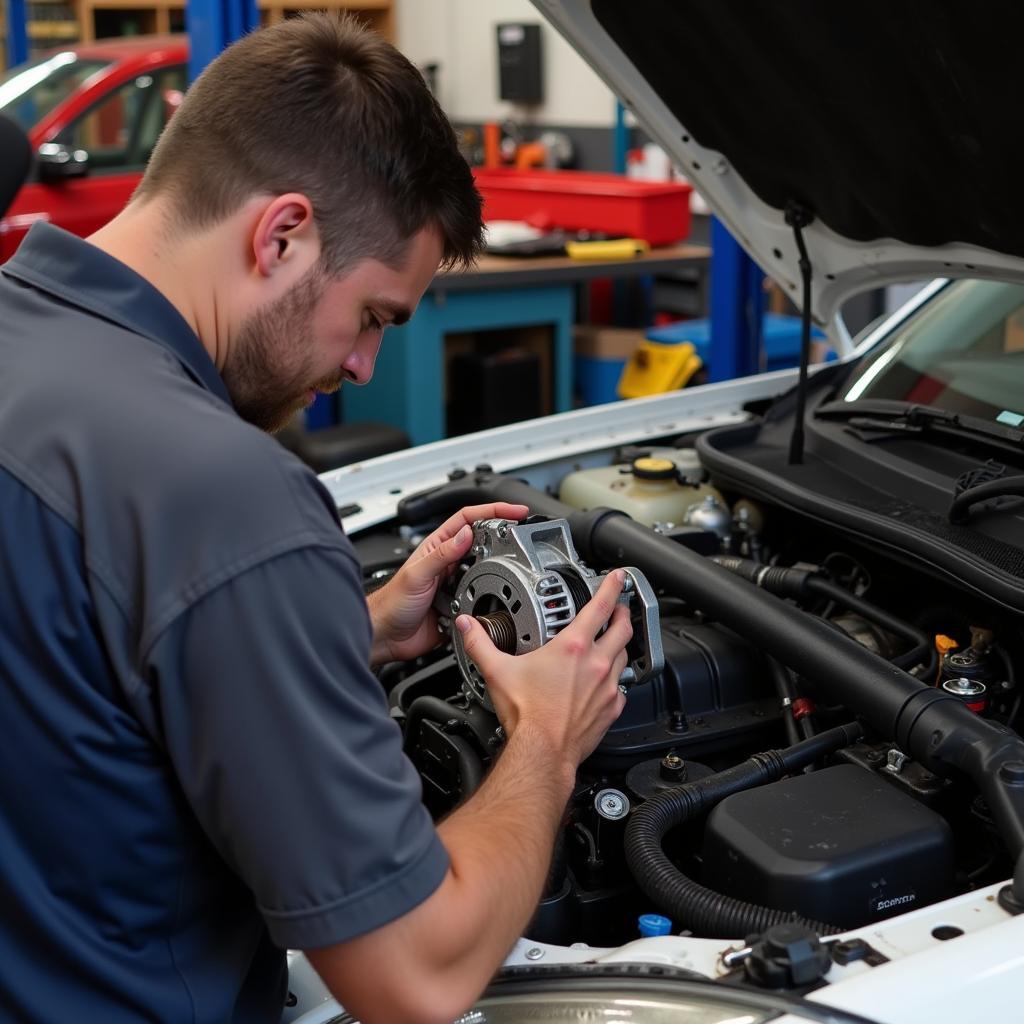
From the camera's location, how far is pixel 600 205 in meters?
5.65

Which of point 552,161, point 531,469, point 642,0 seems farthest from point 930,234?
point 552,161

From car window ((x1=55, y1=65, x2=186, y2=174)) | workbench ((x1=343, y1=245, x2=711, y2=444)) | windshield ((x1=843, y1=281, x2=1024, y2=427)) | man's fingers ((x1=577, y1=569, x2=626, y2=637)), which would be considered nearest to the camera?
man's fingers ((x1=577, y1=569, x2=626, y2=637))

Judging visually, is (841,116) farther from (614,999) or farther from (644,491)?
(614,999)

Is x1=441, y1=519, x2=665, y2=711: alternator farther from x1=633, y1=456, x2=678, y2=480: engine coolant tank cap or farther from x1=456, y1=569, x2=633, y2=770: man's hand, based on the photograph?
x1=633, y1=456, x2=678, y2=480: engine coolant tank cap

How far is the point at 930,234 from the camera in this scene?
2.01 meters

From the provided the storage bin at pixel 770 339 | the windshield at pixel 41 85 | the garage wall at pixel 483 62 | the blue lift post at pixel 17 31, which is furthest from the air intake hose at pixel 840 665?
the garage wall at pixel 483 62

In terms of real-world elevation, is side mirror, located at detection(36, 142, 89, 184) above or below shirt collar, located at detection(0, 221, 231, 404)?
below

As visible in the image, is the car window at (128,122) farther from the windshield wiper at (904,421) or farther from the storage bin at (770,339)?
the windshield wiper at (904,421)

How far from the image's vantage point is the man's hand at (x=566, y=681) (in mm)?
1241

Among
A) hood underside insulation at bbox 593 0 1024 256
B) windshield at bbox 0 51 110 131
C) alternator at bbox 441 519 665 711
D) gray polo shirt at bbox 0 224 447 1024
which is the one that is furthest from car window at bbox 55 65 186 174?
gray polo shirt at bbox 0 224 447 1024

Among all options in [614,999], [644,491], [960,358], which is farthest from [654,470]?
[614,999]

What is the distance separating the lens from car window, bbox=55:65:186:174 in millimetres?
5645

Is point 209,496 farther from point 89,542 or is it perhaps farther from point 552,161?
point 552,161

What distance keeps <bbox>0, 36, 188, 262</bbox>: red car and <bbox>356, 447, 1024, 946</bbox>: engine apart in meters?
4.10
